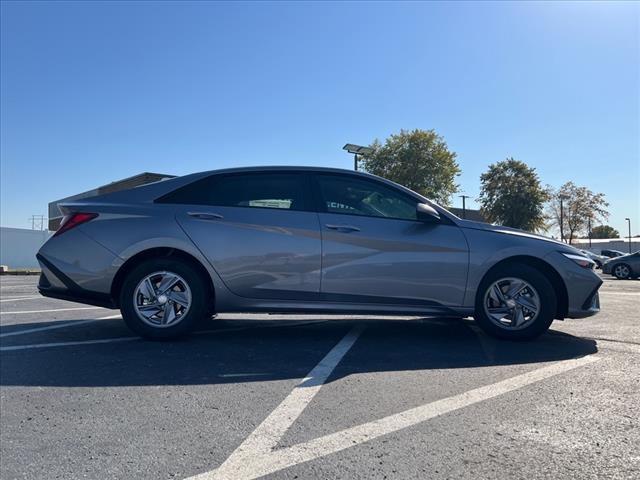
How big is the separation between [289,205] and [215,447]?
269cm

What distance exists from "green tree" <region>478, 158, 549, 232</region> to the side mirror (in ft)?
134

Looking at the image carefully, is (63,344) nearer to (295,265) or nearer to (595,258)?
(295,265)

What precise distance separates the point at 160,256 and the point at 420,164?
31.4 m

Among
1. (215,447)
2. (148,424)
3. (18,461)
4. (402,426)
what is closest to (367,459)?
(402,426)

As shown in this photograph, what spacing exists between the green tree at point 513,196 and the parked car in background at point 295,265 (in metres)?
40.6

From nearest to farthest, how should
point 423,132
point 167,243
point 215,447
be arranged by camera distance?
point 215,447 → point 167,243 → point 423,132

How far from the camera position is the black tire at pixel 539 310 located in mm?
4555

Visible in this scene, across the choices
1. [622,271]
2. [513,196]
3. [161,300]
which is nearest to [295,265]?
[161,300]

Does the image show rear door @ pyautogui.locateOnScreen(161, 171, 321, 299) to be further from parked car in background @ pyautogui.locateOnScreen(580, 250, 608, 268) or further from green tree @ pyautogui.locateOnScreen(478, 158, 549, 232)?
green tree @ pyautogui.locateOnScreen(478, 158, 549, 232)

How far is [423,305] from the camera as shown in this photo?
4590 millimetres

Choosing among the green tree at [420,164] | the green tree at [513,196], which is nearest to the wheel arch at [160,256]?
the green tree at [420,164]

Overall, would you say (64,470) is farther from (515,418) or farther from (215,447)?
(515,418)

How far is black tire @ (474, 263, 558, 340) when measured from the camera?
4.55 m

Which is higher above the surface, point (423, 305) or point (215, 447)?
point (423, 305)
